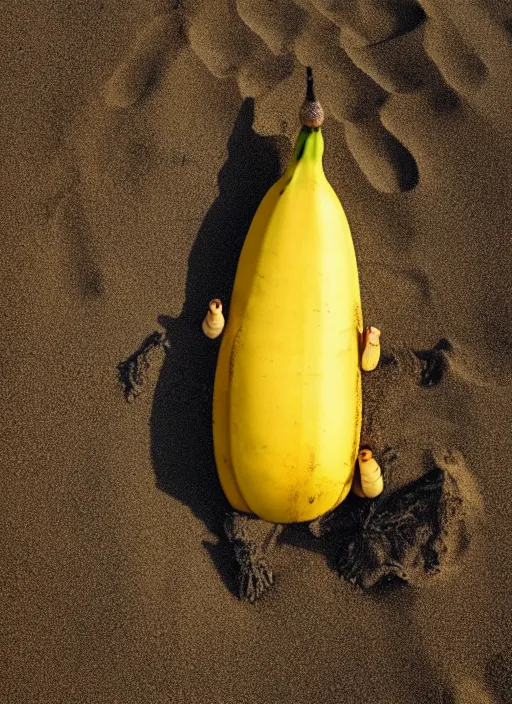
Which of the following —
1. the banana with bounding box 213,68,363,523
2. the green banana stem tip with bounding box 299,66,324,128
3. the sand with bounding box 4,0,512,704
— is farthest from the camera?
the sand with bounding box 4,0,512,704

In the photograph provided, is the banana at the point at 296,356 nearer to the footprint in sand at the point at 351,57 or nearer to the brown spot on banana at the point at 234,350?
the brown spot on banana at the point at 234,350

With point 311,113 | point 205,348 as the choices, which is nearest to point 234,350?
point 205,348

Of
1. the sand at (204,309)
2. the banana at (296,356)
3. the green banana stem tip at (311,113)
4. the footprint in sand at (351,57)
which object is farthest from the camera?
the footprint in sand at (351,57)

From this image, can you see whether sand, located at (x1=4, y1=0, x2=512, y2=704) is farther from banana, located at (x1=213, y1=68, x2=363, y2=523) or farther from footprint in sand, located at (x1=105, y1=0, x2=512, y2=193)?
banana, located at (x1=213, y1=68, x2=363, y2=523)

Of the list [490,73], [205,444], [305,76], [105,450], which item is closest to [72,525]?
[105,450]

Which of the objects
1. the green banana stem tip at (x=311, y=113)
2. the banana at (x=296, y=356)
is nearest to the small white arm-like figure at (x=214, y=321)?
the banana at (x=296, y=356)

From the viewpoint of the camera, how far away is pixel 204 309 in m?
2.48

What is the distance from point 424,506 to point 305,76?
5.22ft

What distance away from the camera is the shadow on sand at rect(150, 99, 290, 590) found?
2.43 m

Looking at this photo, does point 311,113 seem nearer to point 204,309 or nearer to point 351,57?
point 351,57

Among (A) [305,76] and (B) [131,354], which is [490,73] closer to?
(A) [305,76]

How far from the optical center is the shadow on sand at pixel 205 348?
243 centimetres

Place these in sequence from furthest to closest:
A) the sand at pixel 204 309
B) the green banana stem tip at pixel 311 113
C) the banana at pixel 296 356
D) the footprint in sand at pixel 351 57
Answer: the footprint in sand at pixel 351 57 → the sand at pixel 204 309 → the green banana stem tip at pixel 311 113 → the banana at pixel 296 356

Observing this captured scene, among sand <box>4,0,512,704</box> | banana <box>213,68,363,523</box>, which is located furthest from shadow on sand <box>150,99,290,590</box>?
banana <box>213,68,363,523</box>
